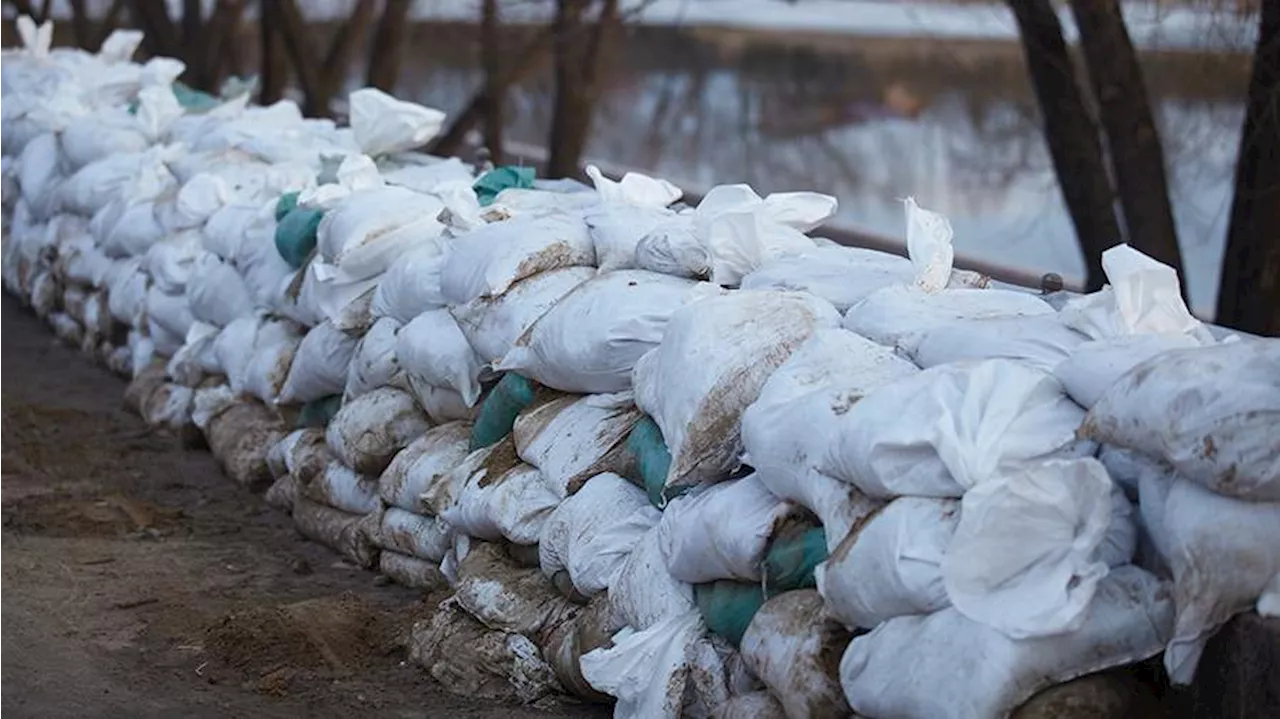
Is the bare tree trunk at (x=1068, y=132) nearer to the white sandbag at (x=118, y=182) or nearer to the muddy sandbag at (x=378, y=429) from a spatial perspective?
the white sandbag at (x=118, y=182)

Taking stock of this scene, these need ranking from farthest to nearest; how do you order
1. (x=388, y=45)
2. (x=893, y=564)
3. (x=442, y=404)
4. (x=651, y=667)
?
(x=388, y=45) < (x=442, y=404) < (x=651, y=667) < (x=893, y=564)

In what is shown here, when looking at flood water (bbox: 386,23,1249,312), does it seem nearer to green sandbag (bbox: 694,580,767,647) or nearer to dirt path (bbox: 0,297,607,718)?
dirt path (bbox: 0,297,607,718)

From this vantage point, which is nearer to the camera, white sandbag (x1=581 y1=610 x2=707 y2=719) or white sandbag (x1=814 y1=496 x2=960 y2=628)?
white sandbag (x1=814 y1=496 x2=960 y2=628)

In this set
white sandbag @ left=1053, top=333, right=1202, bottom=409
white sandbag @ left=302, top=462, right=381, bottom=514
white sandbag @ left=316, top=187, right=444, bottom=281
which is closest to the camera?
white sandbag @ left=1053, top=333, right=1202, bottom=409

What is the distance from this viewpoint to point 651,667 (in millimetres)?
3896

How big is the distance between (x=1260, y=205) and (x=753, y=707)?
13.5 feet

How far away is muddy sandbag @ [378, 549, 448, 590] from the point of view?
203 inches

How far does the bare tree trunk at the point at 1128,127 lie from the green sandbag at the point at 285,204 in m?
2.86

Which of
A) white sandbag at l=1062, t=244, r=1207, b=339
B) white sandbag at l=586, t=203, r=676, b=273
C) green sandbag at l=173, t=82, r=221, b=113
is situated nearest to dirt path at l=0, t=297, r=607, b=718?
white sandbag at l=586, t=203, r=676, b=273

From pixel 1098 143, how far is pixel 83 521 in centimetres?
415

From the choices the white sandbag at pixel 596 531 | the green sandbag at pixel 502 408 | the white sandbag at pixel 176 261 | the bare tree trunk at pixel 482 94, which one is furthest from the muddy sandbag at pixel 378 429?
the bare tree trunk at pixel 482 94

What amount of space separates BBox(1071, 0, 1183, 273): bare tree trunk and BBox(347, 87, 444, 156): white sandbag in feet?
7.69

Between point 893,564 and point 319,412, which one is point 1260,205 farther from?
point 893,564

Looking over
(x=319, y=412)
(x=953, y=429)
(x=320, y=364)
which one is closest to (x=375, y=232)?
(x=320, y=364)
